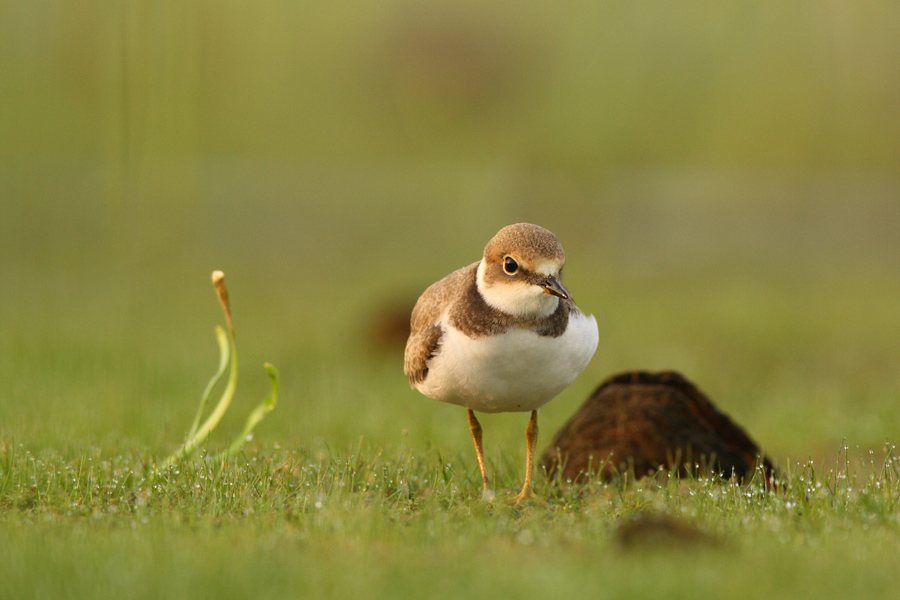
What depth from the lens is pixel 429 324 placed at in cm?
597

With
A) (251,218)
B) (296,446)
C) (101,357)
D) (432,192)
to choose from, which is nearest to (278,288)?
(251,218)

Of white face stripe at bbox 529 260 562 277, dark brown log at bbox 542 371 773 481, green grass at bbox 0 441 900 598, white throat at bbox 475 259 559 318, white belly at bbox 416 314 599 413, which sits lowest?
green grass at bbox 0 441 900 598

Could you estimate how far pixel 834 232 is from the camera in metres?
23.1

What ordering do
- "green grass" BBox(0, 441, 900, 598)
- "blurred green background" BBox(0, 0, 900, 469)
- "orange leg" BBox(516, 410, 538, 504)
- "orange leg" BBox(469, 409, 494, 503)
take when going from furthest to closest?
"blurred green background" BBox(0, 0, 900, 469), "orange leg" BBox(516, 410, 538, 504), "orange leg" BBox(469, 409, 494, 503), "green grass" BBox(0, 441, 900, 598)

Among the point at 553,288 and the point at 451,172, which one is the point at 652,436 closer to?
the point at 553,288

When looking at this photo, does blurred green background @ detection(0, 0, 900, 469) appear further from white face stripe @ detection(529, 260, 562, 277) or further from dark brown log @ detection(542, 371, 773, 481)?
white face stripe @ detection(529, 260, 562, 277)

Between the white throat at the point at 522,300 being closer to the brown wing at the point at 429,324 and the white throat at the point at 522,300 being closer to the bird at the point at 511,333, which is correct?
the bird at the point at 511,333

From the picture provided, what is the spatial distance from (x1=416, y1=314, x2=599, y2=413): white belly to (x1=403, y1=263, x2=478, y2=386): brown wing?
102mm

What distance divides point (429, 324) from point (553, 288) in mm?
1113

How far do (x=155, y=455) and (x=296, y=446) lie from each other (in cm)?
107

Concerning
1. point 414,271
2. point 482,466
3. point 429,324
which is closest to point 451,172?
point 414,271

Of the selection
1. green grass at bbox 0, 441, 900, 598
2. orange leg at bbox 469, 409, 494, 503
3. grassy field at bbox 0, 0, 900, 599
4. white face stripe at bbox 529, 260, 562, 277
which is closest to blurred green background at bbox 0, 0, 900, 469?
grassy field at bbox 0, 0, 900, 599

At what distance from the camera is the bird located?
5.28 metres

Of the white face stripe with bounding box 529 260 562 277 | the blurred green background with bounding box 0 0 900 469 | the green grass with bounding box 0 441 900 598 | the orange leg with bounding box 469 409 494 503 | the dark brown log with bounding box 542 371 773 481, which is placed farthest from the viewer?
the blurred green background with bounding box 0 0 900 469
